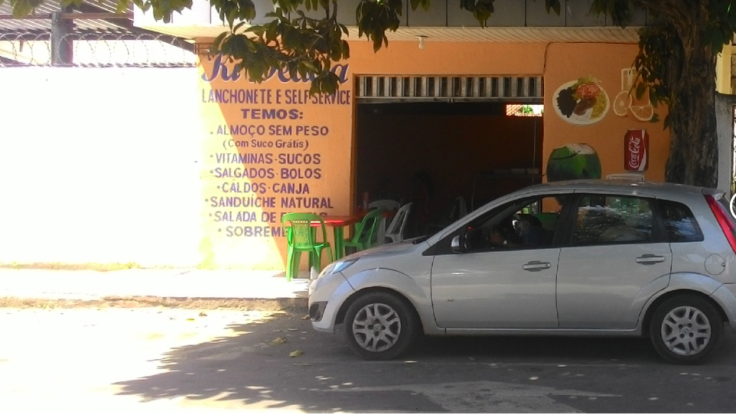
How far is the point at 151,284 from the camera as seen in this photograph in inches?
454

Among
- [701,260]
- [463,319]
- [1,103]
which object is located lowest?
[463,319]

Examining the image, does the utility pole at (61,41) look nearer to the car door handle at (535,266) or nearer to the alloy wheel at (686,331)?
the car door handle at (535,266)

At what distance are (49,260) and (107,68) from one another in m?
2.96

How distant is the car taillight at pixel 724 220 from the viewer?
23.5 feet

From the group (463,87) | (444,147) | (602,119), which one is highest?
(463,87)

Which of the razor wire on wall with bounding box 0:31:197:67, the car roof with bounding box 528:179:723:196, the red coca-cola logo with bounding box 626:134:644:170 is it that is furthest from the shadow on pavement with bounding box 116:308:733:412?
the razor wire on wall with bounding box 0:31:197:67

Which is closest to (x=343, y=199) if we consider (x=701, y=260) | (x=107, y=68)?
(x=107, y=68)

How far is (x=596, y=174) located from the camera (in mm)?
A: 11984

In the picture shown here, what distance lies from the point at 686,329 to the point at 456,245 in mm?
1989

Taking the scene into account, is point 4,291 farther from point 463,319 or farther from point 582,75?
point 582,75

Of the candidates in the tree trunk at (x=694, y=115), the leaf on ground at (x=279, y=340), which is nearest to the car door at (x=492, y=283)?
the leaf on ground at (x=279, y=340)

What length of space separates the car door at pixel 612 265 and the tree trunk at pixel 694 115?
176 centimetres

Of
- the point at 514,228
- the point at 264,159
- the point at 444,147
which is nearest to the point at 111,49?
the point at 264,159

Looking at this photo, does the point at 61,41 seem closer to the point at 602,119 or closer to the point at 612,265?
the point at 602,119
